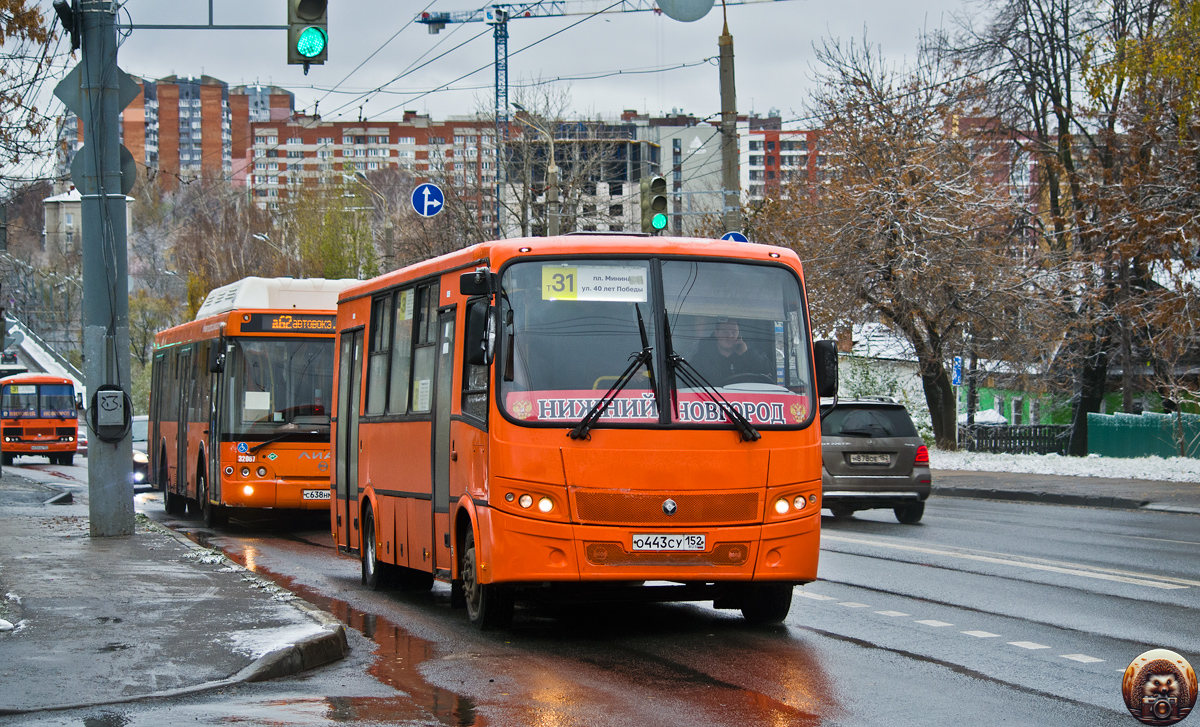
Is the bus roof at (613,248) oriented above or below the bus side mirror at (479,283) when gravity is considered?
above

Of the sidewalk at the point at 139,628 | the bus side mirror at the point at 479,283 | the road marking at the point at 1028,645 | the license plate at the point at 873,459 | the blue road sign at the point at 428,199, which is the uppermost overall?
the blue road sign at the point at 428,199

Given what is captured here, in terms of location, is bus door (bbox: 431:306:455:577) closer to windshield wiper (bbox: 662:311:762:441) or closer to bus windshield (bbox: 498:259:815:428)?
bus windshield (bbox: 498:259:815:428)

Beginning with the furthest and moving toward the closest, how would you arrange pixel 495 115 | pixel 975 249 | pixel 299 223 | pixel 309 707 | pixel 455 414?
pixel 299 223
pixel 495 115
pixel 975 249
pixel 455 414
pixel 309 707

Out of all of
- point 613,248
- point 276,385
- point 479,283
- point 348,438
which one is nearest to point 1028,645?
point 613,248

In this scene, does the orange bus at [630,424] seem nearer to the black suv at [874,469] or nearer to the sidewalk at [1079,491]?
the black suv at [874,469]

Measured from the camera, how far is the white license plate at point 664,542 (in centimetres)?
907

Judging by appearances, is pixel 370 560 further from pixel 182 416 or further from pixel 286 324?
pixel 182 416

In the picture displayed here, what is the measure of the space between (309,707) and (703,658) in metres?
2.57

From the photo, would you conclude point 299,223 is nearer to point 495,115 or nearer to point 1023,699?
point 495,115

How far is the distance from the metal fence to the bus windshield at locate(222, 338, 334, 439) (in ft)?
88.8

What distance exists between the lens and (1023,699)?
7.26 metres

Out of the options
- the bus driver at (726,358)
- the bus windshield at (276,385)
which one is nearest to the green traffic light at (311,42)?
the bus driver at (726,358)

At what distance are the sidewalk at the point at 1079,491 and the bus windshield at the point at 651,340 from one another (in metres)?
13.8

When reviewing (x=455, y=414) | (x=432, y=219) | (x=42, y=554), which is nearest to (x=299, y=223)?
(x=432, y=219)
